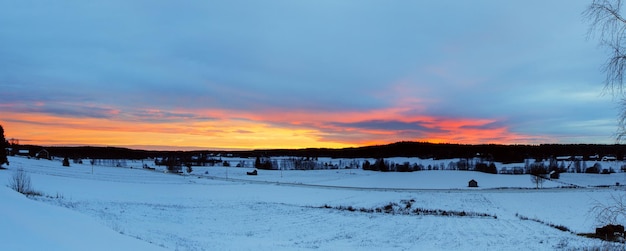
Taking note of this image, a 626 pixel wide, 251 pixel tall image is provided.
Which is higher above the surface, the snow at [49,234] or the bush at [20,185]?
the snow at [49,234]

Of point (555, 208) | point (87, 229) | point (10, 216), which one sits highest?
point (10, 216)

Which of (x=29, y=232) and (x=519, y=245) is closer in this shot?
(x=29, y=232)

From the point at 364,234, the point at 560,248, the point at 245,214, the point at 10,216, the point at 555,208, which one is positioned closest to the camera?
the point at 10,216

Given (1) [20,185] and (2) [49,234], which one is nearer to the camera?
(2) [49,234]

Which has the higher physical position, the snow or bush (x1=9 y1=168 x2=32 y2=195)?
the snow

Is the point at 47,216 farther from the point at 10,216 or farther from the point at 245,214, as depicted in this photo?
the point at 245,214

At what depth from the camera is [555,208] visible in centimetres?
5103

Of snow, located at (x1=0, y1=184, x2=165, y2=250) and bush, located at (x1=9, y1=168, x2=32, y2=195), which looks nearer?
snow, located at (x1=0, y1=184, x2=165, y2=250)

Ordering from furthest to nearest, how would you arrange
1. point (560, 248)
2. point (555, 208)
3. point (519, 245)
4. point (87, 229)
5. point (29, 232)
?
point (555, 208) < point (519, 245) < point (560, 248) < point (87, 229) < point (29, 232)

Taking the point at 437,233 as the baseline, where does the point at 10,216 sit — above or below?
above

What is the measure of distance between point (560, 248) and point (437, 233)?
858 cm

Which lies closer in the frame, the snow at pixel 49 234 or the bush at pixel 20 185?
the snow at pixel 49 234

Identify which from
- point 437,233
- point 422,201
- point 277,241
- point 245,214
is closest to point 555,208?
point 422,201

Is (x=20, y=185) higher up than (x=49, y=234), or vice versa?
(x=49, y=234)
